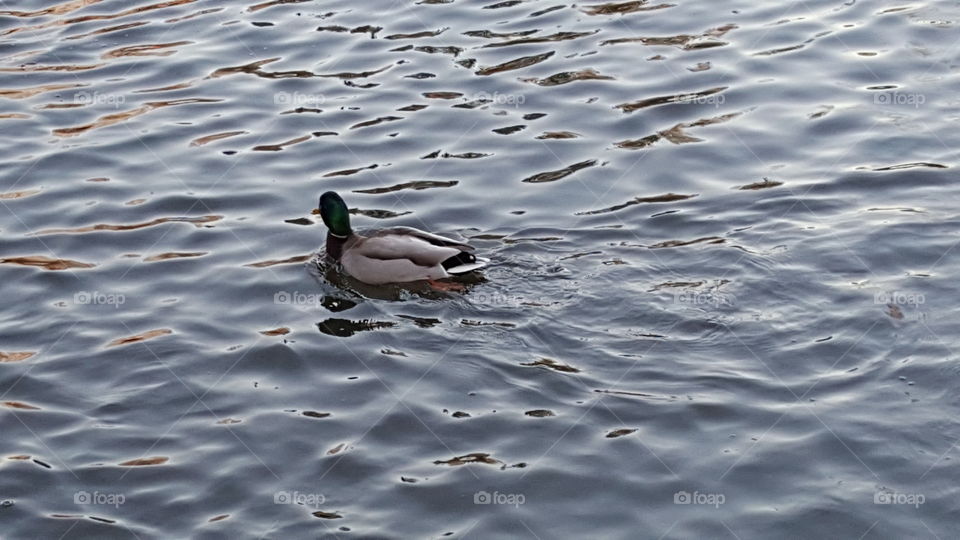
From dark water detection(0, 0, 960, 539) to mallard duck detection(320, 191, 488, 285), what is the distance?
20 cm

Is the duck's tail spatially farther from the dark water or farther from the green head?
the green head

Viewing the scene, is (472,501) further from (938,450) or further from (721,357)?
(938,450)

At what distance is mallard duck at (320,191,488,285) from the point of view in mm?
10547

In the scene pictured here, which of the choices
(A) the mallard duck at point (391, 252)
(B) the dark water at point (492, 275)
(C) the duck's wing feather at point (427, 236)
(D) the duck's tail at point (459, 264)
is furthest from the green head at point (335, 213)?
(D) the duck's tail at point (459, 264)

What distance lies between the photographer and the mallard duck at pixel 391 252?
1055cm

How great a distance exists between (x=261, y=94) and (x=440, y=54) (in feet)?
6.01

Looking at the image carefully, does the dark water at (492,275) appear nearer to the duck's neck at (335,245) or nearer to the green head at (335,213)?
the duck's neck at (335,245)

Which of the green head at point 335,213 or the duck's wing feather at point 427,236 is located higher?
the green head at point 335,213

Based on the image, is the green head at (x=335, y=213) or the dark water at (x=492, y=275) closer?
the dark water at (x=492, y=275)

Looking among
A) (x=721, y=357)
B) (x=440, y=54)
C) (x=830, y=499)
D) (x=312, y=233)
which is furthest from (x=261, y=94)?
(x=830, y=499)

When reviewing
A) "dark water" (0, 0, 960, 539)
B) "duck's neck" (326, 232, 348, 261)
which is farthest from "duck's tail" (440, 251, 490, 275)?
"duck's neck" (326, 232, 348, 261)

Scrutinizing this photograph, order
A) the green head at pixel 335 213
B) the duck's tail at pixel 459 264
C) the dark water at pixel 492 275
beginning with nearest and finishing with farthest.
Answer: the dark water at pixel 492 275
the duck's tail at pixel 459 264
the green head at pixel 335 213

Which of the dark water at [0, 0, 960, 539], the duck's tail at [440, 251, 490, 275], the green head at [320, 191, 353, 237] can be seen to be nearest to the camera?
the dark water at [0, 0, 960, 539]

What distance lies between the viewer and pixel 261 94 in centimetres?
1405
